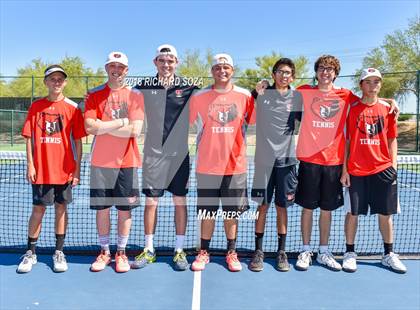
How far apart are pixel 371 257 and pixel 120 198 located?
241 centimetres

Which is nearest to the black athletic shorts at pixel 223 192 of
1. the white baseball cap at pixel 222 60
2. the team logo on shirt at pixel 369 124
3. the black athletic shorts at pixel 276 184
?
the black athletic shorts at pixel 276 184

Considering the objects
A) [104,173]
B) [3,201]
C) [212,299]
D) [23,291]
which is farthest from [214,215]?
[3,201]

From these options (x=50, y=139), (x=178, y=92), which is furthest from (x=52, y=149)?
(x=178, y=92)

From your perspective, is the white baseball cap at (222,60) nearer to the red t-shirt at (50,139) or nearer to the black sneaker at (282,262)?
the red t-shirt at (50,139)

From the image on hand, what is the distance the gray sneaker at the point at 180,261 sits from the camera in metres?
3.37

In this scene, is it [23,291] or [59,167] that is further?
[59,167]

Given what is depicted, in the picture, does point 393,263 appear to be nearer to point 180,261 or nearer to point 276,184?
point 276,184

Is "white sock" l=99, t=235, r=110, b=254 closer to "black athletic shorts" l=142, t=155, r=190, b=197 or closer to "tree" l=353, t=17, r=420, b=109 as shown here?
"black athletic shorts" l=142, t=155, r=190, b=197

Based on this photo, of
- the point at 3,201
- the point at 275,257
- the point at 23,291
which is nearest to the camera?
the point at 23,291

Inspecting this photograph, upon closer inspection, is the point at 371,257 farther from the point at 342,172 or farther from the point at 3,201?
the point at 3,201

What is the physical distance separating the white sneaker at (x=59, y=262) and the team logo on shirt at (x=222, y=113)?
1.81 meters

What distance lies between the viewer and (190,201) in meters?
6.41

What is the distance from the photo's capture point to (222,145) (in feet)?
10.9

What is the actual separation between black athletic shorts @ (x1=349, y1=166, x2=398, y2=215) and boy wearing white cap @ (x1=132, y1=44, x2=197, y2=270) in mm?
1497
